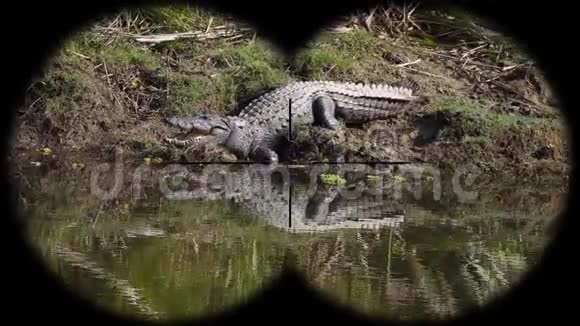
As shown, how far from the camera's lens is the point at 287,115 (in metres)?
7.52

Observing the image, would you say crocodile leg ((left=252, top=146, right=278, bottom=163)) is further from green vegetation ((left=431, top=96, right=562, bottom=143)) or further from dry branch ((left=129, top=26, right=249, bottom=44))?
green vegetation ((left=431, top=96, right=562, bottom=143))

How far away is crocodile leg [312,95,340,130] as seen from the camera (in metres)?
7.59

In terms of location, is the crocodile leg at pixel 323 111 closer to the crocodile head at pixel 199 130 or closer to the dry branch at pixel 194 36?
the crocodile head at pixel 199 130

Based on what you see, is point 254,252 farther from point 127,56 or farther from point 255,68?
point 127,56

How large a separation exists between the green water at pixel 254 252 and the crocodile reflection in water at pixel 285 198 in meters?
0.10

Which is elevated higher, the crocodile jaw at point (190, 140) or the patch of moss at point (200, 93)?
the patch of moss at point (200, 93)

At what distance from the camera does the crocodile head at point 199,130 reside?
23.6ft

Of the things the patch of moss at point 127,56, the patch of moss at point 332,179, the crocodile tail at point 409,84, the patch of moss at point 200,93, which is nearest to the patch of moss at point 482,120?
the crocodile tail at point 409,84

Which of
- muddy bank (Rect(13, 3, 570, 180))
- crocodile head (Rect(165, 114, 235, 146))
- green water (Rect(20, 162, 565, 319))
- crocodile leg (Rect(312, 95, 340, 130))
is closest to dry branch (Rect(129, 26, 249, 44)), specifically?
muddy bank (Rect(13, 3, 570, 180))

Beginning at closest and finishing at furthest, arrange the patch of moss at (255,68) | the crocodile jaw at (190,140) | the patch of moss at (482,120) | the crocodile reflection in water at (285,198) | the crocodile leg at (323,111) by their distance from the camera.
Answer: the crocodile reflection in water at (285,198) → the crocodile jaw at (190,140) → the patch of moss at (482,120) → the crocodile leg at (323,111) → the patch of moss at (255,68)

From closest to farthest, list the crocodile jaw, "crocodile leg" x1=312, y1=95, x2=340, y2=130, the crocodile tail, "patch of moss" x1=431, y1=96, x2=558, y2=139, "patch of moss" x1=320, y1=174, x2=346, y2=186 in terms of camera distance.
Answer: "patch of moss" x1=320, y1=174, x2=346, y2=186, the crocodile jaw, "patch of moss" x1=431, y1=96, x2=558, y2=139, "crocodile leg" x1=312, y1=95, x2=340, y2=130, the crocodile tail

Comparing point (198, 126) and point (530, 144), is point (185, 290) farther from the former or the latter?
point (530, 144)

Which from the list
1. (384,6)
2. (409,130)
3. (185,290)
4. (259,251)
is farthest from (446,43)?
(185,290)

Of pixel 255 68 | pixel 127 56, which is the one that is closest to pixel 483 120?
pixel 255 68
